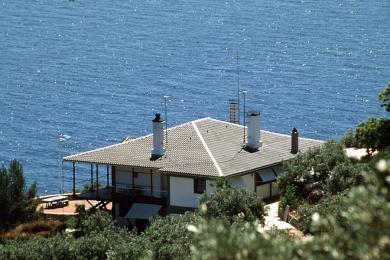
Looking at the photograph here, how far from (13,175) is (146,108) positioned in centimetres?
7067

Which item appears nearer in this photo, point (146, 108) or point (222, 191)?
point (222, 191)

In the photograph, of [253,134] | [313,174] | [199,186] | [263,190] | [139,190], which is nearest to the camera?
[313,174]

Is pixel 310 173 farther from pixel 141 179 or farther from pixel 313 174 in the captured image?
pixel 141 179

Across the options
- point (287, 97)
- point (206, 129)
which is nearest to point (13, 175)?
point (206, 129)

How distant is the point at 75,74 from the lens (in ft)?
534

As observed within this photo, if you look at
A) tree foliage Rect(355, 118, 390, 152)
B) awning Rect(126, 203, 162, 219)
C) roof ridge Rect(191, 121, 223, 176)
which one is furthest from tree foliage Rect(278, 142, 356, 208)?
awning Rect(126, 203, 162, 219)

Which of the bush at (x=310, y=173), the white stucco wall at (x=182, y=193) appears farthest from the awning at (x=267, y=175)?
the bush at (x=310, y=173)

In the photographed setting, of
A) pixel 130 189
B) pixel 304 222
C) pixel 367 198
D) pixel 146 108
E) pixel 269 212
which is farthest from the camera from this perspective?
pixel 146 108

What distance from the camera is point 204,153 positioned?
210 feet

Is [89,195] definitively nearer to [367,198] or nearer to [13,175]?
[13,175]

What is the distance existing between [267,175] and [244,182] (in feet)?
5.77

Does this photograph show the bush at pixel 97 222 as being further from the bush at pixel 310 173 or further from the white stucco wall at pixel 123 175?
the white stucco wall at pixel 123 175

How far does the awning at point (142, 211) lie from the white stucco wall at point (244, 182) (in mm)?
4143

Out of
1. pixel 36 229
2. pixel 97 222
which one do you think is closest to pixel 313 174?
pixel 97 222
